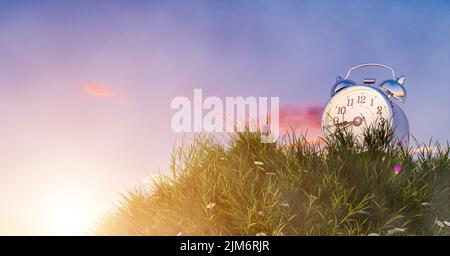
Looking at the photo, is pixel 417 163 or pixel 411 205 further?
pixel 417 163

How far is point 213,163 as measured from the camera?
3879mm

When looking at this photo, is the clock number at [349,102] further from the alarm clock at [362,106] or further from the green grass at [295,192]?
the green grass at [295,192]

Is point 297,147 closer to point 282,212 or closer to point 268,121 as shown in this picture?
point 268,121

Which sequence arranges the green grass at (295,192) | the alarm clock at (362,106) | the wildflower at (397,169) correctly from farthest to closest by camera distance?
1. the alarm clock at (362,106)
2. the wildflower at (397,169)
3. the green grass at (295,192)

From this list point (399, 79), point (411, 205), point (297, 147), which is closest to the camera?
point (411, 205)

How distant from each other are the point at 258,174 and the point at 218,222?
477 millimetres

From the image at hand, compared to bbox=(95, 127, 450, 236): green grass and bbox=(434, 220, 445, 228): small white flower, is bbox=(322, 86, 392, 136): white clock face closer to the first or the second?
bbox=(95, 127, 450, 236): green grass

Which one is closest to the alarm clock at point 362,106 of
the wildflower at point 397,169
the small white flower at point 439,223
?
the wildflower at point 397,169

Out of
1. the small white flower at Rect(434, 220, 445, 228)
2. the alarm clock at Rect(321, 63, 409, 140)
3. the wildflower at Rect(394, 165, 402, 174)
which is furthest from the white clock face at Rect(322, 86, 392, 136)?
the small white flower at Rect(434, 220, 445, 228)

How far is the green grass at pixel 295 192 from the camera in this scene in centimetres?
329

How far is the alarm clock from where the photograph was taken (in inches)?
176

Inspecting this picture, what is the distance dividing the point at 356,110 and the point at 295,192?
148 cm

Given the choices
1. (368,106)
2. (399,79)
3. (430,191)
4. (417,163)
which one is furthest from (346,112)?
(430,191)

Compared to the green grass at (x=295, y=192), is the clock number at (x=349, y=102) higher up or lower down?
higher up
